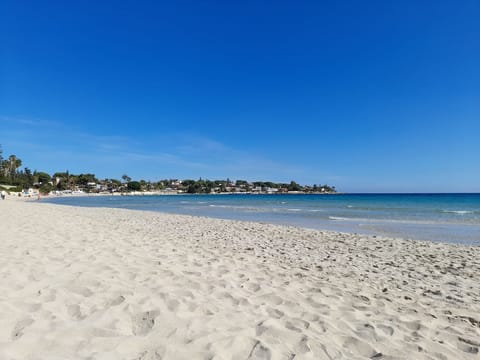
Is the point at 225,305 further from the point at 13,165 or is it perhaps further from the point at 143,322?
the point at 13,165

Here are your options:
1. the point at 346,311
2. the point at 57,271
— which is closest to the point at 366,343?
the point at 346,311

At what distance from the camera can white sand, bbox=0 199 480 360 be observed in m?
2.79

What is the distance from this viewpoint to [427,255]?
816 centimetres

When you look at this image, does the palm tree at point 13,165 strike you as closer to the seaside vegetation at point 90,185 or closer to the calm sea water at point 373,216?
the seaside vegetation at point 90,185

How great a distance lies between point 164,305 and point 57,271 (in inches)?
93.3

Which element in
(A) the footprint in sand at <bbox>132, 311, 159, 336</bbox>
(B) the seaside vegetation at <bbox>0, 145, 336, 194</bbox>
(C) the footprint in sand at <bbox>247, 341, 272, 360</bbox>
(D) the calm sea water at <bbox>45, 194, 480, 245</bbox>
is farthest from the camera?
(B) the seaside vegetation at <bbox>0, 145, 336, 194</bbox>

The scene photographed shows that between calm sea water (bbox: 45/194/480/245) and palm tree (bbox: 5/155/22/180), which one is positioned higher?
palm tree (bbox: 5/155/22/180)

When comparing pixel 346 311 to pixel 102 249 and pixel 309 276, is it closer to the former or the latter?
pixel 309 276

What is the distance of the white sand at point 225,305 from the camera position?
2791 mm

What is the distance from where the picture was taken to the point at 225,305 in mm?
3818

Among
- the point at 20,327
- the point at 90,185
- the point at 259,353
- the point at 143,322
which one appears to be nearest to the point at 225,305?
the point at 143,322

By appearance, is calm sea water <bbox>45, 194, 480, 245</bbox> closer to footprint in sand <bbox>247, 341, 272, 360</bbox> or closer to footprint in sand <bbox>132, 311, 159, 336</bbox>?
footprint in sand <bbox>247, 341, 272, 360</bbox>

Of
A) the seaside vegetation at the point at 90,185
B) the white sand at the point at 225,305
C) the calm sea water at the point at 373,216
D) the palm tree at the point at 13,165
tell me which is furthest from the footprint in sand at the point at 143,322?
the palm tree at the point at 13,165

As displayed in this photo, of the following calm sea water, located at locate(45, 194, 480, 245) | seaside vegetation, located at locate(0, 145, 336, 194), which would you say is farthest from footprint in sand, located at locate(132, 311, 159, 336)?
seaside vegetation, located at locate(0, 145, 336, 194)
